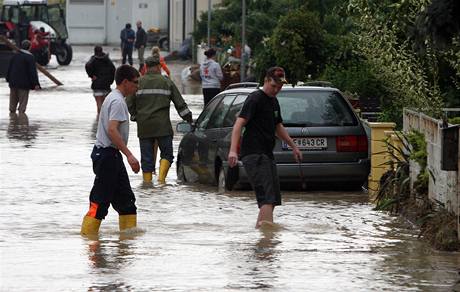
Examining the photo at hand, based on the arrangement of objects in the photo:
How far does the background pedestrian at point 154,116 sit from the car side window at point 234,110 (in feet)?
3.26

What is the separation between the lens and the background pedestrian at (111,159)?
12758mm

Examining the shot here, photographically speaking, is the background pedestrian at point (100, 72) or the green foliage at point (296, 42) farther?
the background pedestrian at point (100, 72)

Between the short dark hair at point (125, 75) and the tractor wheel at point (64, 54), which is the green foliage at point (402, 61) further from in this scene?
the tractor wheel at point (64, 54)

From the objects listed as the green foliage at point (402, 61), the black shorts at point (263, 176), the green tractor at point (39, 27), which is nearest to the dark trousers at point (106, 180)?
the black shorts at point (263, 176)

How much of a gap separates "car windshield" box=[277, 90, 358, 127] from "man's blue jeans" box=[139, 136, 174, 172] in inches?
81.5

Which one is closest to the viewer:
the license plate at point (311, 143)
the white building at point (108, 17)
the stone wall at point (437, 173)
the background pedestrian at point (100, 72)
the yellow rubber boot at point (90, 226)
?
the stone wall at point (437, 173)

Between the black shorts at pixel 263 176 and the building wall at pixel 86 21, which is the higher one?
the building wall at pixel 86 21

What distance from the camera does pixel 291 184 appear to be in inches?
671

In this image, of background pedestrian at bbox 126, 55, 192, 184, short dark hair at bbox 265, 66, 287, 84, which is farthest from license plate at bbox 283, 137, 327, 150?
short dark hair at bbox 265, 66, 287, 84

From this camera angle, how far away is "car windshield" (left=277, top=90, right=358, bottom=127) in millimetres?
16859

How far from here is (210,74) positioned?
28547 mm

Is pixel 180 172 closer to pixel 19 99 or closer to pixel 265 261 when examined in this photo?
pixel 265 261

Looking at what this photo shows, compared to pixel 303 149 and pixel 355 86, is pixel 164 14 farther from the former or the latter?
pixel 303 149

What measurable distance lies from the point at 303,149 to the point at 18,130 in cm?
1178
